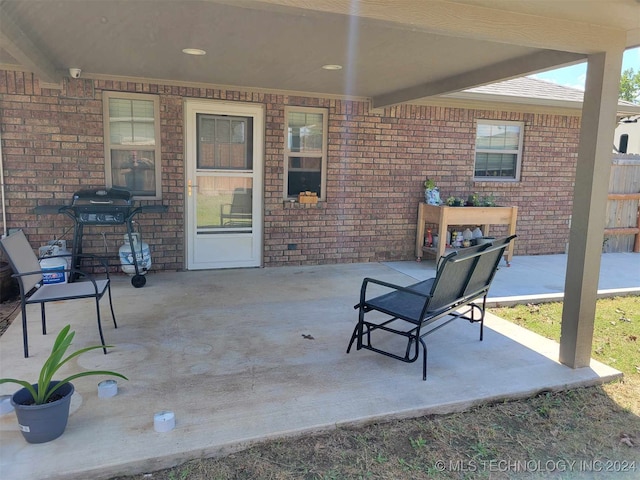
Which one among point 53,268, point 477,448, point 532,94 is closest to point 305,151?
point 53,268

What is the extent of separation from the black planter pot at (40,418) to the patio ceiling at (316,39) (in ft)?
7.43

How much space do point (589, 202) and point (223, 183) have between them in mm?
4464

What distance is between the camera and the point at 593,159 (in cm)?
328

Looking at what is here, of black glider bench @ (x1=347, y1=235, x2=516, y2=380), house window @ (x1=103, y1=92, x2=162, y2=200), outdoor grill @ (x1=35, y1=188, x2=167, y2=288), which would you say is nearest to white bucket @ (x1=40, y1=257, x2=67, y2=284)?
outdoor grill @ (x1=35, y1=188, x2=167, y2=288)

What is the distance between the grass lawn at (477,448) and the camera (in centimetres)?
236

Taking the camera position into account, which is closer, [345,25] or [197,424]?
[197,424]

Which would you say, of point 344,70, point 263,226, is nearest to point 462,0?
point 344,70

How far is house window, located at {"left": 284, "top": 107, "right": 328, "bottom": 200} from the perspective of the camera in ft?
21.7

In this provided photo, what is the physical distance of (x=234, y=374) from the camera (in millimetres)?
3250

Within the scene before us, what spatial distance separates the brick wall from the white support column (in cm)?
378

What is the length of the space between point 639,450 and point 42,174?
622 cm

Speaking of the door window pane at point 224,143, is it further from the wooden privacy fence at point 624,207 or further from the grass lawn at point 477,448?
the wooden privacy fence at point 624,207

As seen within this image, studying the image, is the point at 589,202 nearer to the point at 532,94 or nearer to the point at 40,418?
the point at 40,418

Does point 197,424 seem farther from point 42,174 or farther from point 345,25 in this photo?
point 42,174
